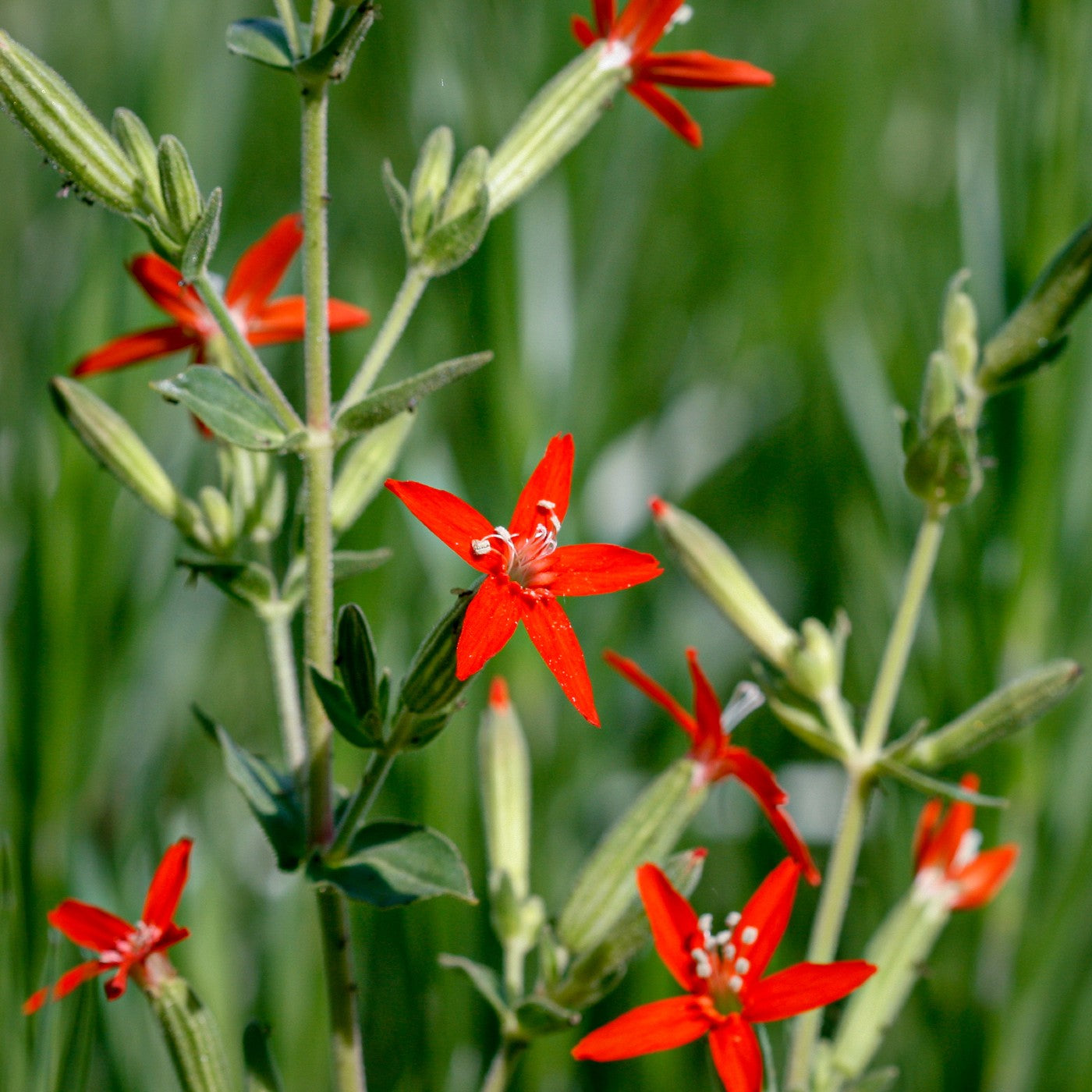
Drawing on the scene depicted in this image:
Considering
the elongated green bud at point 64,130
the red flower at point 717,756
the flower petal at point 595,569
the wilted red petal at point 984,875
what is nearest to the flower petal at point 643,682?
the red flower at point 717,756

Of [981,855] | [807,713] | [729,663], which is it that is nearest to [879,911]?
[981,855]

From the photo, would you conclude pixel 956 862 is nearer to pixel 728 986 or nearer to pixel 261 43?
pixel 728 986

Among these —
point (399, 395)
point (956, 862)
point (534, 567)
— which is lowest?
point (956, 862)

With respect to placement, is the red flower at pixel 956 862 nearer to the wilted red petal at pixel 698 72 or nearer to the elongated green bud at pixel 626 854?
the elongated green bud at pixel 626 854

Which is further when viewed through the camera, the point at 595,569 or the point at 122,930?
the point at 122,930

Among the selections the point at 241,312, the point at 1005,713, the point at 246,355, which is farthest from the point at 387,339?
the point at 1005,713

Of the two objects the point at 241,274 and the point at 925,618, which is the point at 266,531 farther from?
the point at 925,618

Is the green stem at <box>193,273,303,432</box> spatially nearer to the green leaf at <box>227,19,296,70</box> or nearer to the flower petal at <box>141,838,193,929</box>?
the green leaf at <box>227,19,296,70</box>

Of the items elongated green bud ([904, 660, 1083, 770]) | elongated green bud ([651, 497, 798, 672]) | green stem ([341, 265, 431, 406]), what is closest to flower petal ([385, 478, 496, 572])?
green stem ([341, 265, 431, 406])
